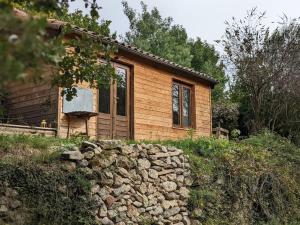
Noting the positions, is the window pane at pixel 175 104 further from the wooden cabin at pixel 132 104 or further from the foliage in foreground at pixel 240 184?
the foliage in foreground at pixel 240 184

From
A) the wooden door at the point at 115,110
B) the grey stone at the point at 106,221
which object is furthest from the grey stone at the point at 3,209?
the wooden door at the point at 115,110

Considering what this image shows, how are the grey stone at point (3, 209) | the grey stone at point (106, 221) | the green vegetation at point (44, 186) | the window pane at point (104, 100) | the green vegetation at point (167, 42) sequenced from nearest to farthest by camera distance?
the grey stone at point (3, 209)
the green vegetation at point (44, 186)
the grey stone at point (106, 221)
the window pane at point (104, 100)
the green vegetation at point (167, 42)

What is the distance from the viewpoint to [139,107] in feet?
45.1

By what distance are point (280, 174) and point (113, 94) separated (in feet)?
16.6

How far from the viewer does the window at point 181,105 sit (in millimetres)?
15688

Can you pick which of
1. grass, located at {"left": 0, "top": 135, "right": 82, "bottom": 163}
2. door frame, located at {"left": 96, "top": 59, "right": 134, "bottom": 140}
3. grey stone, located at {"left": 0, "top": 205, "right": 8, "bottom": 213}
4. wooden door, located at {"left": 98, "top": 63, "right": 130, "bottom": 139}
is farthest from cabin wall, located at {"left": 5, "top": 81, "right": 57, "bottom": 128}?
grey stone, located at {"left": 0, "top": 205, "right": 8, "bottom": 213}

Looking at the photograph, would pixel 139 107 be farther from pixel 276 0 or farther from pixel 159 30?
pixel 159 30

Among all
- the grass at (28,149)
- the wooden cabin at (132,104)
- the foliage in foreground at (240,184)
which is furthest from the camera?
the wooden cabin at (132,104)

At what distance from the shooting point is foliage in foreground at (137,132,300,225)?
9.77 metres

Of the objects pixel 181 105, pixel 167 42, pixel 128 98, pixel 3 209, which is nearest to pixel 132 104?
pixel 128 98

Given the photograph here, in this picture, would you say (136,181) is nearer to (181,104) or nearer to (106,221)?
(106,221)

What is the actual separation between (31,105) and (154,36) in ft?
67.8

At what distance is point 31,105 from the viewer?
11883 millimetres

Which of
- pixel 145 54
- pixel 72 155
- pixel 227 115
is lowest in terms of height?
pixel 72 155
